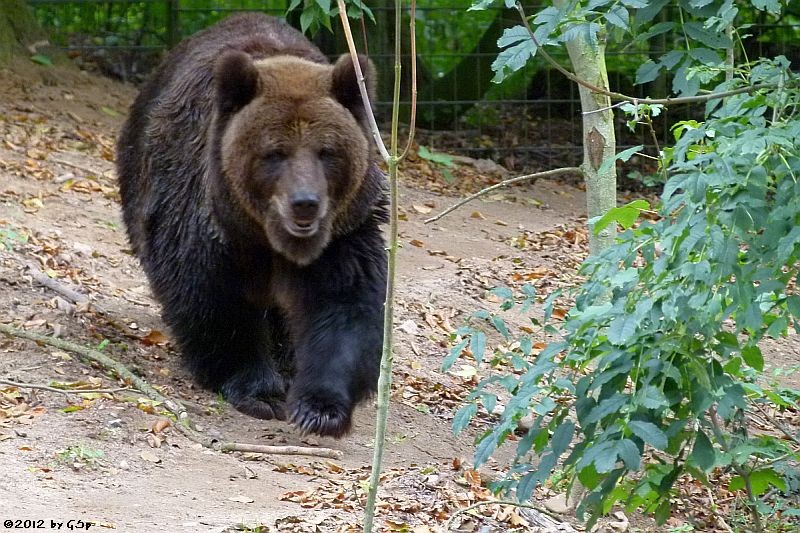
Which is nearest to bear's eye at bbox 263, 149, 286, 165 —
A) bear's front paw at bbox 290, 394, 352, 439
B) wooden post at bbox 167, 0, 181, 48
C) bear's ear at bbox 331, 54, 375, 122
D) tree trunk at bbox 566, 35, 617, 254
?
bear's ear at bbox 331, 54, 375, 122

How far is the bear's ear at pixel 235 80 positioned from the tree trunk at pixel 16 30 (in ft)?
19.4

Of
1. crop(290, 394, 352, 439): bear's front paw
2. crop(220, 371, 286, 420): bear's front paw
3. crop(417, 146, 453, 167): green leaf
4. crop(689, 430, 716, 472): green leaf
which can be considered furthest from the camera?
crop(417, 146, 453, 167): green leaf

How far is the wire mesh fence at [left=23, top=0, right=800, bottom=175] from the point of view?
12.3 m

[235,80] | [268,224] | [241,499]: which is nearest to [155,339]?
[268,224]

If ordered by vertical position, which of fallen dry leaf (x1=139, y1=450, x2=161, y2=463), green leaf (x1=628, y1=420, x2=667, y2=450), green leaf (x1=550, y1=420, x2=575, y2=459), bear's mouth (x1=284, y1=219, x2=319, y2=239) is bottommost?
fallen dry leaf (x1=139, y1=450, x2=161, y2=463)

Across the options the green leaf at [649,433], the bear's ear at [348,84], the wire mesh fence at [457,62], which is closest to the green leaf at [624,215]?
the green leaf at [649,433]

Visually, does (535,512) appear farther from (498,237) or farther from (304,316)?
(498,237)

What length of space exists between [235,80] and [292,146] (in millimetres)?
465

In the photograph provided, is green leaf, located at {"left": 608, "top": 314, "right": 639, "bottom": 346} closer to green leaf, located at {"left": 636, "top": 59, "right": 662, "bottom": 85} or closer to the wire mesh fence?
green leaf, located at {"left": 636, "top": 59, "right": 662, "bottom": 85}

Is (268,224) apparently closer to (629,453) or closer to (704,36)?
(704,36)

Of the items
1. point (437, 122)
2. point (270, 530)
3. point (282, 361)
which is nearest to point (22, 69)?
point (437, 122)

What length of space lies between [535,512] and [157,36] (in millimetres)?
8868

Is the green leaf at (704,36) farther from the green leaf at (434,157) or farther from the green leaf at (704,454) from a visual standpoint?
the green leaf at (434,157)

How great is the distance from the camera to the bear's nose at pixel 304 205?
5418 millimetres
